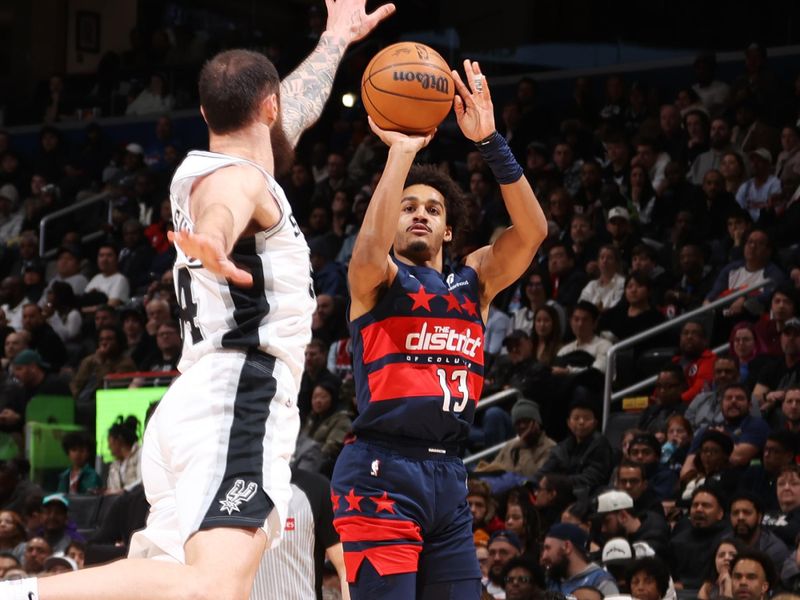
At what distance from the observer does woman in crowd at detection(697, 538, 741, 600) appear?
7.75m

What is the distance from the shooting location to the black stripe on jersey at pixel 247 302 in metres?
3.79

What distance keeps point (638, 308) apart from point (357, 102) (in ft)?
24.5

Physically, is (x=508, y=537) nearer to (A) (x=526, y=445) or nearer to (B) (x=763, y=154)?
(A) (x=526, y=445)

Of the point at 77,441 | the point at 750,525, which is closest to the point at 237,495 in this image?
the point at 750,525

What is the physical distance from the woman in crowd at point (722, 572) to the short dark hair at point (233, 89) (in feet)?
15.8

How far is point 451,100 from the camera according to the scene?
215 inches

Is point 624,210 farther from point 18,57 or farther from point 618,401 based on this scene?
point 18,57

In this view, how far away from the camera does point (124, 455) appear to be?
12000mm

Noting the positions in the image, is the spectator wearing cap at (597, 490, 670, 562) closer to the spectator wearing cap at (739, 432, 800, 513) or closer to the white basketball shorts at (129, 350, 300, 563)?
the spectator wearing cap at (739, 432, 800, 513)

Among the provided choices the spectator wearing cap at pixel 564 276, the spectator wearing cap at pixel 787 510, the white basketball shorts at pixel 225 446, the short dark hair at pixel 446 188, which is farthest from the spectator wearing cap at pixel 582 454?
the white basketball shorts at pixel 225 446

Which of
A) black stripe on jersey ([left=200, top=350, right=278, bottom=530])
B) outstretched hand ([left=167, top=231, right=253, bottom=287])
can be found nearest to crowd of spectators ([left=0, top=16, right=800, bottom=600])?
black stripe on jersey ([left=200, top=350, right=278, bottom=530])

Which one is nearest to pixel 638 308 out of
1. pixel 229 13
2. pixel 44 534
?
pixel 44 534

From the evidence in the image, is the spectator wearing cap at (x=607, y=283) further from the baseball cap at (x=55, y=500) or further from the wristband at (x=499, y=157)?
the wristband at (x=499, y=157)

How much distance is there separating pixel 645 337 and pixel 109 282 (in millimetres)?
7632
